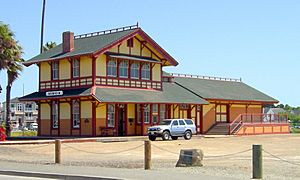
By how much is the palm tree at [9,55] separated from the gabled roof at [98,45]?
137cm

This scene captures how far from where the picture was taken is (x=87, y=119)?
4641 centimetres

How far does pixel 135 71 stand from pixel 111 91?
422 centimetres

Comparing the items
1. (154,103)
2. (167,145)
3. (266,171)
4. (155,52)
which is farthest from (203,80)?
(266,171)

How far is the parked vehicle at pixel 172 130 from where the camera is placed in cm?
4362

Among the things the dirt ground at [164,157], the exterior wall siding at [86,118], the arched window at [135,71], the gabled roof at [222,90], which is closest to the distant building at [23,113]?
the gabled roof at [222,90]

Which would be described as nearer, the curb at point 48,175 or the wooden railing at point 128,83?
the curb at point 48,175

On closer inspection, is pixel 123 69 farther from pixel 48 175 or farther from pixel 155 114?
pixel 48 175

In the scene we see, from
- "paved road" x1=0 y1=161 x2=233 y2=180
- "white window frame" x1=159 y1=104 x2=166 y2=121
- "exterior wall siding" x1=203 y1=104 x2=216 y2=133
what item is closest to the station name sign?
"white window frame" x1=159 y1=104 x2=166 y2=121

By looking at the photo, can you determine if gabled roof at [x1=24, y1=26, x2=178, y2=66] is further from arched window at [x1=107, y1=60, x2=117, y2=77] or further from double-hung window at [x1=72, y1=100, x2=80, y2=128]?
double-hung window at [x1=72, y1=100, x2=80, y2=128]

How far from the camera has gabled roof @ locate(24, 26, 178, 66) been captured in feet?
153

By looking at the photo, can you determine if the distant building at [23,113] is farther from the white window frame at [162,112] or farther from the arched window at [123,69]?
the arched window at [123,69]

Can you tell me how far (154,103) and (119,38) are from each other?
19.5 feet

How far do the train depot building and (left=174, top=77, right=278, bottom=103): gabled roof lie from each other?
A: 0.99m

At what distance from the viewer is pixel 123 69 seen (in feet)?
160
